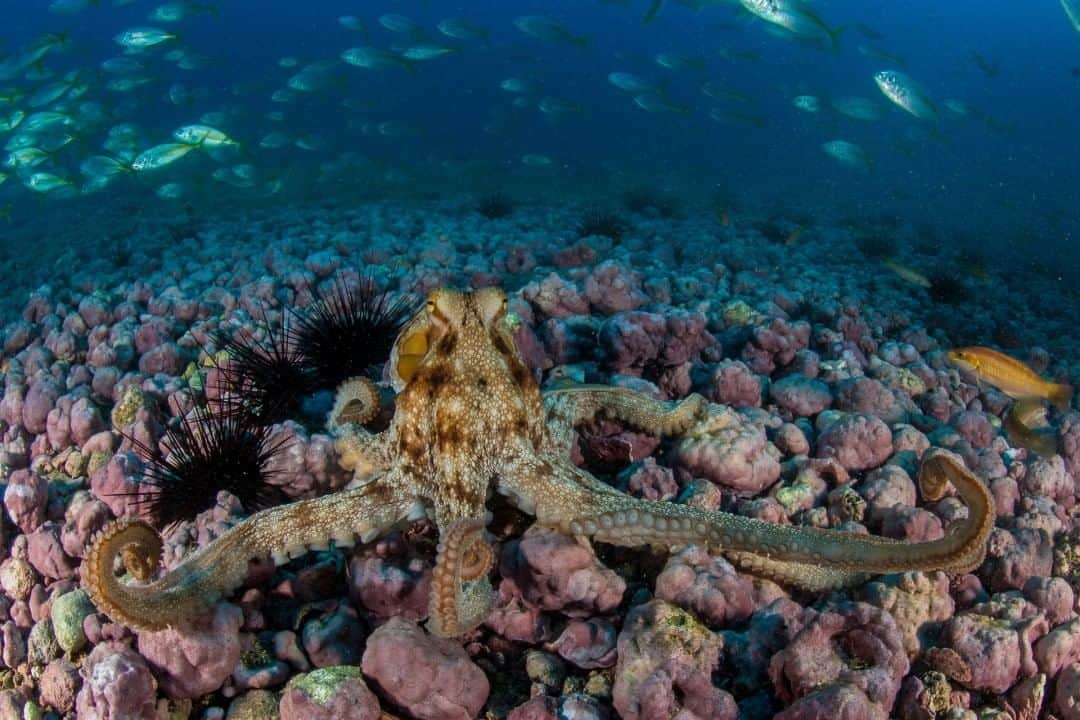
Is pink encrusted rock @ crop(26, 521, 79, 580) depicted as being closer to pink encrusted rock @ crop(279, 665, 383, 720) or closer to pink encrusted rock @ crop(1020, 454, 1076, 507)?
pink encrusted rock @ crop(279, 665, 383, 720)

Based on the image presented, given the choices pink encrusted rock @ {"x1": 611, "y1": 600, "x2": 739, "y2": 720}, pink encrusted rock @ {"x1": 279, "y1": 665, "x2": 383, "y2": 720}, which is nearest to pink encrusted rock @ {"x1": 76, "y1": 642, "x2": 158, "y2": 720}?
pink encrusted rock @ {"x1": 279, "y1": 665, "x2": 383, "y2": 720}

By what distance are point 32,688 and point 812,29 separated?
18.6m

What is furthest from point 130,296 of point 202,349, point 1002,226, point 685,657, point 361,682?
point 1002,226

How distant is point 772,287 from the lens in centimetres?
757

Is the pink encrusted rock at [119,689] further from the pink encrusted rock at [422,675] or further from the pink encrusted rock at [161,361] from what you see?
the pink encrusted rock at [161,361]

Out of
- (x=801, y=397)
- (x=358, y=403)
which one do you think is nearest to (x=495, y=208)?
(x=801, y=397)

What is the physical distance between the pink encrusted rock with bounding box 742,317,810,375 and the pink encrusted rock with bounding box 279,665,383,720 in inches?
142

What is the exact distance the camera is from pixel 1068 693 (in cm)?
263

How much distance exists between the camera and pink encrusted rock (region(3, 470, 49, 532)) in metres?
3.55

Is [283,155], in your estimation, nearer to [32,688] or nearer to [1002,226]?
[1002,226]

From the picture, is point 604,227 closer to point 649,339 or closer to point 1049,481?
point 649,339

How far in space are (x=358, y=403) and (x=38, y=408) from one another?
96.2 inches

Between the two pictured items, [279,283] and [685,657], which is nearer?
[685,657]

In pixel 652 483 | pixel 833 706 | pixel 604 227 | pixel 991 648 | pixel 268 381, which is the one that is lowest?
pixel 604 227
